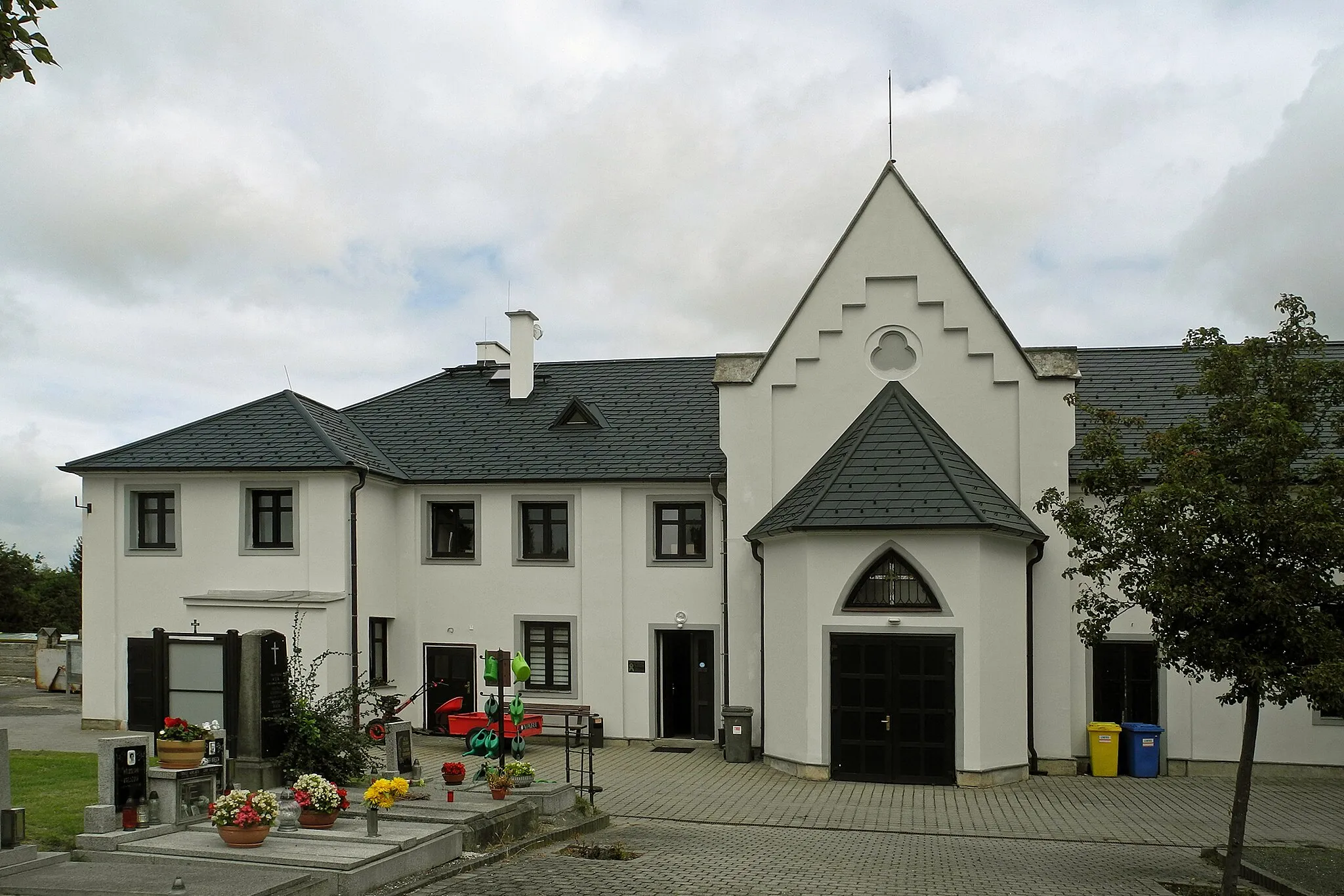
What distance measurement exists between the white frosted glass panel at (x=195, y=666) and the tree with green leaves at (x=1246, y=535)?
1183 centimetres

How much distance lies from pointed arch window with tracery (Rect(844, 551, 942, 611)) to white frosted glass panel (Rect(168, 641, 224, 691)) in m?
9.80

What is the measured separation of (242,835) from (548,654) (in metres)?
13.0

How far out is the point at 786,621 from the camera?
816 inches

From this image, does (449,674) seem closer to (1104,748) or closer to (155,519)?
(155,519)

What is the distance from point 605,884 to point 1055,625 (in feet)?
38.9

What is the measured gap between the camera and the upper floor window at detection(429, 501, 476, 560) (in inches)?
1004

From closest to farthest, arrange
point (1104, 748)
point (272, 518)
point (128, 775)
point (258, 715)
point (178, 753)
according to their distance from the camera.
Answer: point (128, 775), point (178, 753), point (258, 715), point (1104, 748), point (272, 518)

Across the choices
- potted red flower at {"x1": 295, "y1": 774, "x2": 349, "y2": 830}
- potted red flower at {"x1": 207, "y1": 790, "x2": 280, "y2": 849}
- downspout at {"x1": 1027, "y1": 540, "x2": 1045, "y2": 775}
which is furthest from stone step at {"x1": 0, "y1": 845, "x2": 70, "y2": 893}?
downspout at {"x1": 1027, "y1": 540, "x2": 1045, "y2": 775}

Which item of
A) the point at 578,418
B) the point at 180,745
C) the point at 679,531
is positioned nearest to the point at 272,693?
the point at 180,745

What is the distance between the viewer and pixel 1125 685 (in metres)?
21.9

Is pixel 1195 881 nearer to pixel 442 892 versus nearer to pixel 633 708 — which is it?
pixel 442 892

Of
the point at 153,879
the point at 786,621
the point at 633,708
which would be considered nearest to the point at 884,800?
the point at 786,621

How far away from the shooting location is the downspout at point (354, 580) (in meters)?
23.1

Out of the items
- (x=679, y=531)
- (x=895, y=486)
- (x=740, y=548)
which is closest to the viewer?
(x=895, y=486)
